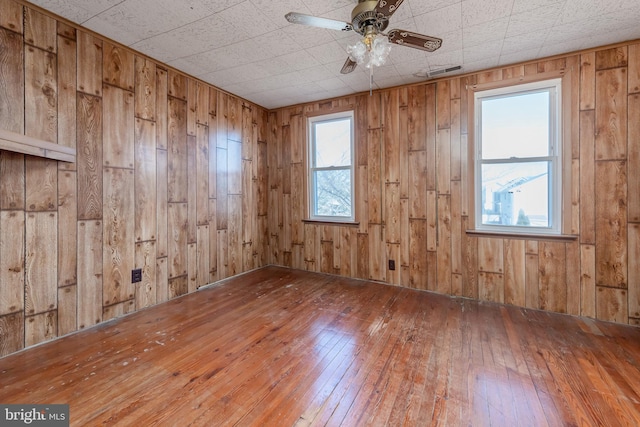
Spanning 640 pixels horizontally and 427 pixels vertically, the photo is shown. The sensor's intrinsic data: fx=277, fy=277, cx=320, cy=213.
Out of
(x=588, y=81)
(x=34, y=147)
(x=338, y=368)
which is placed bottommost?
(x=338, y=368)


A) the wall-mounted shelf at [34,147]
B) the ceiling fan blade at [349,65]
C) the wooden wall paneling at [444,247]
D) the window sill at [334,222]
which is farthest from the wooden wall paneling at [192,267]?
the wooden wall paneling at [444,247]

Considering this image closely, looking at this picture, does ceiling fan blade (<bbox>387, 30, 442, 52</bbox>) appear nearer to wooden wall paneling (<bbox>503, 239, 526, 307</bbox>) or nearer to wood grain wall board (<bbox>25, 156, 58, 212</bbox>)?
wooden wall paneling (<bbox>503, 239, 526, 307</bbox>)

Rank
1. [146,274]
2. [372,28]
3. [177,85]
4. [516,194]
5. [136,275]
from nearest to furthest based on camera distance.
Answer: [372,28] < [136,275] < [146,274] < [516,194] < [177,85]

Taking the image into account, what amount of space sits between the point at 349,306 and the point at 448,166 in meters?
2.10

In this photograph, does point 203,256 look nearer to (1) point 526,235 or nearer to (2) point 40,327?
(2) point 40,327

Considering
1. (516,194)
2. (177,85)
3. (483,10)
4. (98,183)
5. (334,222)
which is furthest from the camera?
(334,222)

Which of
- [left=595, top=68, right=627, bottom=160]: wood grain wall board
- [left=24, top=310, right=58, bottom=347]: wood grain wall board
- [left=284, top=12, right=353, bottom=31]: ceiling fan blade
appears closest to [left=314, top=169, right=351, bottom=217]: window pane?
[left=284, top=12, right=353, bottom=31]: ceiling fan blade

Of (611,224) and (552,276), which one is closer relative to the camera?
(611,224)

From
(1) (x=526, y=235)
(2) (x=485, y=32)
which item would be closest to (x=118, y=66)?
(2) (x=485, y=32)

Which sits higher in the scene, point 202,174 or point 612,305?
point 202,174

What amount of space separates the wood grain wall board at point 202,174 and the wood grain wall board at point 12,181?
164 centimetres

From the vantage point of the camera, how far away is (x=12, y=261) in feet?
7.06

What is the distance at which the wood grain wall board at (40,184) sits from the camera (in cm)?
222

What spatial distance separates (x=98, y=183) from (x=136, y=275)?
101 cm
